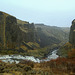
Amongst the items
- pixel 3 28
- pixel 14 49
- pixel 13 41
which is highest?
pixel 3 28

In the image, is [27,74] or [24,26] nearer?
[27,74]

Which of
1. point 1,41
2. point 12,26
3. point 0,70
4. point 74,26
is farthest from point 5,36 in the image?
point 74,26

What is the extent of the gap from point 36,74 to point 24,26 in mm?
64998

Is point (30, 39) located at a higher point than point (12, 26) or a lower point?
lower

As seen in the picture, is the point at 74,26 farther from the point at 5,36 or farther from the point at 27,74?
the point at 27,74

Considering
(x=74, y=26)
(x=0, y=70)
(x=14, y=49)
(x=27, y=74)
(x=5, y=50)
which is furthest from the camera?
(x=74, y=26)

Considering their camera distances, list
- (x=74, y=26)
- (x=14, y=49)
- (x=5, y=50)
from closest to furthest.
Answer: (x=5, y=50)
(x=14, y=49)
(x=74, y=26)

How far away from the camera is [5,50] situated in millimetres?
43406

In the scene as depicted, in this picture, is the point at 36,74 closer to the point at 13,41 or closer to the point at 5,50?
the point at 5,50

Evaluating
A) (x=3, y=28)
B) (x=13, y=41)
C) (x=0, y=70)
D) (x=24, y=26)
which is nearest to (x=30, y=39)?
(x=24, y=26)

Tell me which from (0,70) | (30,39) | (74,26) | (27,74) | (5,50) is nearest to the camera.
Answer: (27,74)

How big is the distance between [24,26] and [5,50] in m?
33.9

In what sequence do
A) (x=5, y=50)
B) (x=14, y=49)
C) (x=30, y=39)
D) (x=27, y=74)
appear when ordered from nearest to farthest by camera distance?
(x=27, y=74) < (x=5, y=50) < (x=14, y=49) < (x=30, y=39)

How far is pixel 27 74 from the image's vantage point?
1080 centimetres
